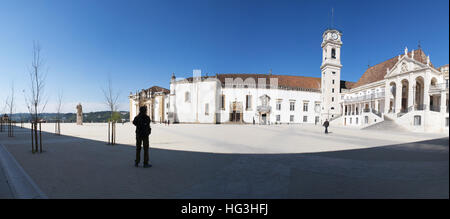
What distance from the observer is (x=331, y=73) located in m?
40.7

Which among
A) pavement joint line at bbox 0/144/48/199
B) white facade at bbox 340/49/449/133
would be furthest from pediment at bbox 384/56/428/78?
pavement joint line at bbox 0/144/48/199

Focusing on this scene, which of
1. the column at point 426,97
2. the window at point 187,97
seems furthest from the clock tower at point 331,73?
the column at point 426,97

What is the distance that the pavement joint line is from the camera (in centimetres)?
313

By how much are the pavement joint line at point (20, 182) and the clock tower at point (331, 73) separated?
44654 millimetres

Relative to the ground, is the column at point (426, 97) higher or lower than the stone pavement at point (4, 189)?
higher

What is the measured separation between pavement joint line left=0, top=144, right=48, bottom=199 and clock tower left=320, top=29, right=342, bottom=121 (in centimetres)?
4465

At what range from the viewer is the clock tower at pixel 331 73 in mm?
40000

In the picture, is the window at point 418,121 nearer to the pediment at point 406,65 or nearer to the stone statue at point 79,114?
the pediment at point 406,65

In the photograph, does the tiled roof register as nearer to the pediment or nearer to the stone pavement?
the pediment

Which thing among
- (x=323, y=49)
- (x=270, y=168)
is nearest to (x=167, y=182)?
(x=270, y=168)

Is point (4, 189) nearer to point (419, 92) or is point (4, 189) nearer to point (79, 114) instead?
point (419, 92)

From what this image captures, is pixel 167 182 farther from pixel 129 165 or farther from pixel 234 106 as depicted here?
pixel 234 106

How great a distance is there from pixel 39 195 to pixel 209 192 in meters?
3.02

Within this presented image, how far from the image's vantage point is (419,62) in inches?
163
